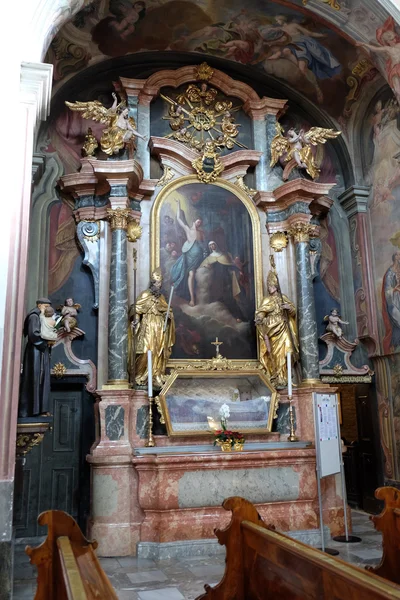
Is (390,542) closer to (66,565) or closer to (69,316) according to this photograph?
(66,565)

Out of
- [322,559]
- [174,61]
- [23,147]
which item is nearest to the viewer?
[322,559]

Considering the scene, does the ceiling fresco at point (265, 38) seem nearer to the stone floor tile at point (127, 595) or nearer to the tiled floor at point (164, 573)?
the tiled floor at point (164, 573)

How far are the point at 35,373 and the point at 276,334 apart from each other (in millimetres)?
3923

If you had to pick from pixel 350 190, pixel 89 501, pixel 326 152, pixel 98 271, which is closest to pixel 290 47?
pixel 326 152

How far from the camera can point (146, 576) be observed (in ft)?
19.5

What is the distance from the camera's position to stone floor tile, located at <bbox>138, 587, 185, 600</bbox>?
5137 mm

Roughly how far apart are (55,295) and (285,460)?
13.4 feet

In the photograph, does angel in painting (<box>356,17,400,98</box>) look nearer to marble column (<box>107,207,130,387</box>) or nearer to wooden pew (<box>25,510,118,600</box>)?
marble column (<box>107,207,130,387</box>)

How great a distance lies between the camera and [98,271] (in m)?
8.64

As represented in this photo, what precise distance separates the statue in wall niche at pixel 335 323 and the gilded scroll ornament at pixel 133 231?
3382mm

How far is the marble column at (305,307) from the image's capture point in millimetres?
8641

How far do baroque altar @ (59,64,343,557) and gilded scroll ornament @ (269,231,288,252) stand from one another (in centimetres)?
2

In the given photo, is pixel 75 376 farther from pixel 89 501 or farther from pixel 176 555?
pixel 176 555

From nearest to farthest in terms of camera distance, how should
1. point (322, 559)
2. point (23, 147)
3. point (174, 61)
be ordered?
point (322, 559)
point (23, 147)
point (174, 61)
